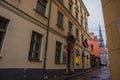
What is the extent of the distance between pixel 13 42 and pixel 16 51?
554 mm

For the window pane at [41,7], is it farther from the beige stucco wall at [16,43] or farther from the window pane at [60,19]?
the window pane at [60,19]

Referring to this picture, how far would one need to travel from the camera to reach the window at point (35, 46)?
7575 millimetres

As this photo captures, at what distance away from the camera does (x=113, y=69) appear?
9.12ft

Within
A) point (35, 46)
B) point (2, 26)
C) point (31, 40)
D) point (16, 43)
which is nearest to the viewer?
point (2, 26)

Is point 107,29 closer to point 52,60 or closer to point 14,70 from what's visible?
point 14,70

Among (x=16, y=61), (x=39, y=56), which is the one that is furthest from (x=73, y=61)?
(x=16, y=61)

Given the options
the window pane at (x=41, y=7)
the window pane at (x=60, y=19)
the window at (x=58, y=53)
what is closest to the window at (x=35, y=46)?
the window pane at (x=41, y=7)

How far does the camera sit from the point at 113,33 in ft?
9.22

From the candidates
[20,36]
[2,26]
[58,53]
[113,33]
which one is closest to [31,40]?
[20,36]

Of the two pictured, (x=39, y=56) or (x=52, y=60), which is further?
(x=52, y=60)

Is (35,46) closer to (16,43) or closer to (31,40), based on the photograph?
(31,40)

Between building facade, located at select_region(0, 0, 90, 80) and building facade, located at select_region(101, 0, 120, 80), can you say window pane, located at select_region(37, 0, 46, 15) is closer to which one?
building facade, located at select_region(0, 0, 90, 80)

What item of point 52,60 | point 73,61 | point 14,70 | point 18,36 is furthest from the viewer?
point 73,61

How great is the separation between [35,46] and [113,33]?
239 inches
